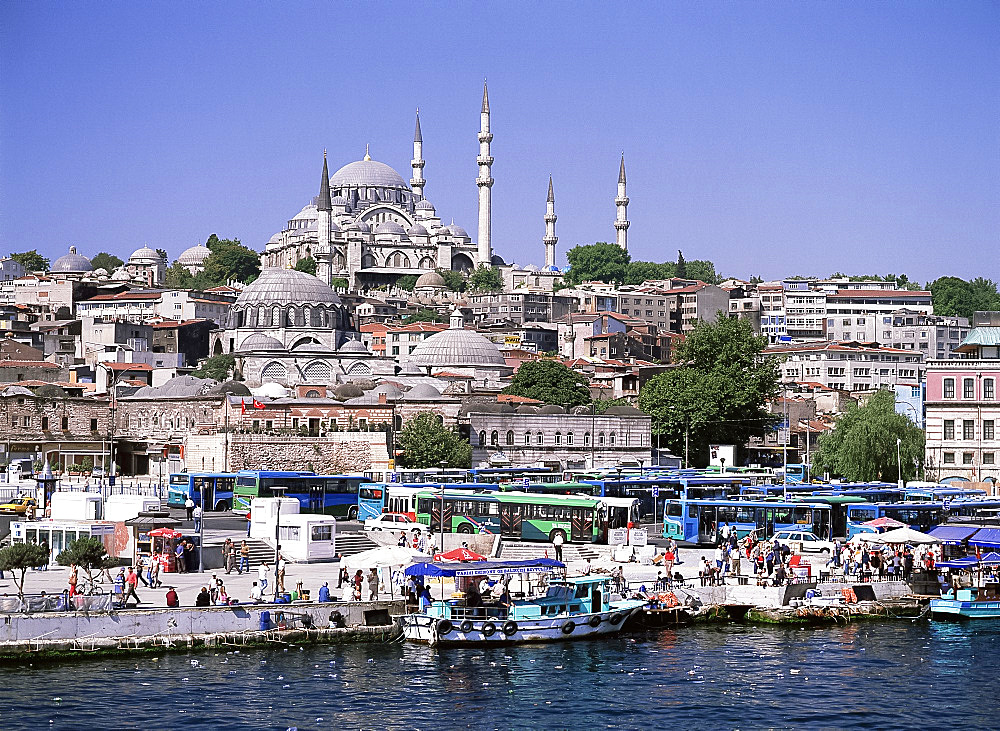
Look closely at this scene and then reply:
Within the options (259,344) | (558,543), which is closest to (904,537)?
(558,543)

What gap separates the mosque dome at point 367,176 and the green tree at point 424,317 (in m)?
25.9

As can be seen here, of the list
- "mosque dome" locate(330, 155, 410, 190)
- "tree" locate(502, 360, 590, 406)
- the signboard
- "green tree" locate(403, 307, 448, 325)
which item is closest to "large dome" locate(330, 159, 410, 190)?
"mosque dome" locate(330, 155, 410, 190)

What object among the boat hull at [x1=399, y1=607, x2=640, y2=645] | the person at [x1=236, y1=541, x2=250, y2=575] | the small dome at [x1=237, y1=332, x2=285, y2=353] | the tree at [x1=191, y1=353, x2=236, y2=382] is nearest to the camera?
the boat hull at [x1=399, y1=607, x2=640, y2=645]

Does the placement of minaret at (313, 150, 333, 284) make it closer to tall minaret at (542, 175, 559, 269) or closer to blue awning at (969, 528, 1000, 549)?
tall minaret at (542, 175, 559, 269)

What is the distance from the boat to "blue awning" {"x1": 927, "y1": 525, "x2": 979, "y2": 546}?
22.2 ft

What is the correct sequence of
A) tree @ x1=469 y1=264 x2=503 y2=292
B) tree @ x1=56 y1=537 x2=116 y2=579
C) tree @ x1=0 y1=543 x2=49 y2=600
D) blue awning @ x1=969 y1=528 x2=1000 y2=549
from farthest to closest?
tree @ x1=469 y1=264 x2=503 y2=292 → blue awning @ x1=969 y1=528 x2=1000 y2=549 → tree @ x1=56 y1=537 x2=116 y2=579 → tree @ x1=0 y1=543 x2=49 y2=600

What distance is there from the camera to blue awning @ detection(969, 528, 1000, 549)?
24.4m

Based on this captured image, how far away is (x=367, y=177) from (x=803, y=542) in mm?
87704

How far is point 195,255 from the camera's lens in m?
111

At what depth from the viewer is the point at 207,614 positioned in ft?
62.2

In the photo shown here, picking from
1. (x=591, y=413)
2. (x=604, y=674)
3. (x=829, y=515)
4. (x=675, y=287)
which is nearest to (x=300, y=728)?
(x=604, y=674)

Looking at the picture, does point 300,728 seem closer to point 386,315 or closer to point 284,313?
point 284,313

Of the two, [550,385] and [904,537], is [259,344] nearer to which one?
[550,385]

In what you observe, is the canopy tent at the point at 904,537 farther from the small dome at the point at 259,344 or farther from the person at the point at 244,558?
the small dome at the point at 259,344
